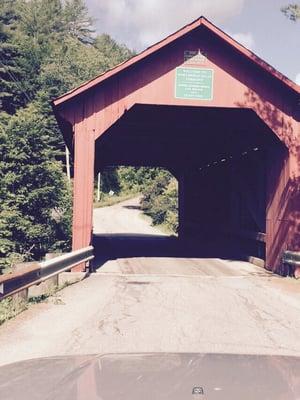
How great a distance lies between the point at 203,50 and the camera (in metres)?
13.7

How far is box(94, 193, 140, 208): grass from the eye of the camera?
62.7 m

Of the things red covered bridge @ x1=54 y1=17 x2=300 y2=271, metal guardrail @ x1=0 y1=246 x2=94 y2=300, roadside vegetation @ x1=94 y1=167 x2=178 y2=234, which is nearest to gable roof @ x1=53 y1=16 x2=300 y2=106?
red covered bridge @ x1=54 y1=17 x2=300 y2=271

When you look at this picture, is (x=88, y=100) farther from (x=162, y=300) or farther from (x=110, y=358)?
(x=110, y=358)

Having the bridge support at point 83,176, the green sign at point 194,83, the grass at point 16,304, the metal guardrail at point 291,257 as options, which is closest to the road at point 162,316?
the grass at point 16,304

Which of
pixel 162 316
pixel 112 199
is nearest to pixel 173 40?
pixel 162 316

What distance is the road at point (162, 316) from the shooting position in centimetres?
602

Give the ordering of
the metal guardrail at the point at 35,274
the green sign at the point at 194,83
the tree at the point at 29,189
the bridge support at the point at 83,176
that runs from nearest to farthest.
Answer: the metal guardrail at the point at 35,274 < the bridge support at the point at 83,176 < the green sign at the point at 194,83 < the tree at the point at 29,189

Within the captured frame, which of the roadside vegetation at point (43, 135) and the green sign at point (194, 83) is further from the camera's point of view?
the roadside vegetation at point (43, 135)

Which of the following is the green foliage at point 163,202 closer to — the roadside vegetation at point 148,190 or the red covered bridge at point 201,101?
the roadside vegetation at point 148,190

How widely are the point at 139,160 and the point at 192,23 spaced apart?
45.5 feet

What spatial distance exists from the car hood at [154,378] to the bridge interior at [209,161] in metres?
11.1

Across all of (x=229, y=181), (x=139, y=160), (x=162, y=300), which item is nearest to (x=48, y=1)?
(x=139, y=160)

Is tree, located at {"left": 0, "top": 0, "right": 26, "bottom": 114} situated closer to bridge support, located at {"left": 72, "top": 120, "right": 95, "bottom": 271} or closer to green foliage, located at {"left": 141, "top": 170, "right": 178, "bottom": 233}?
green foliage, located at {"left": 141, "top": 170, "right": 178, "bottom": 233}

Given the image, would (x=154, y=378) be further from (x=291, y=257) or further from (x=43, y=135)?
(x=43, y=135)
